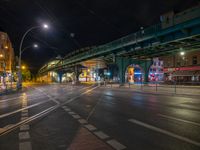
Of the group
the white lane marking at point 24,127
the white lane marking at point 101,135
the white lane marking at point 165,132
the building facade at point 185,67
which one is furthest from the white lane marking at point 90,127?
the building facade at point 185,67

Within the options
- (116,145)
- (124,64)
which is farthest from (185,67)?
(116,145)

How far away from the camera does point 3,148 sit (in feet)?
15.0

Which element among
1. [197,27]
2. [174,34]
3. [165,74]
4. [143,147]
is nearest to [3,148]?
[143,147]

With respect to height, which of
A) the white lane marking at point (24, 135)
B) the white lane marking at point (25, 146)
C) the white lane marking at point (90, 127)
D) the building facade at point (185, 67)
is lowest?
the white lane marking at point (90, 127)

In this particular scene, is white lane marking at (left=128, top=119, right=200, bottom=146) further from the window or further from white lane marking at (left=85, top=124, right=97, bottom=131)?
the window

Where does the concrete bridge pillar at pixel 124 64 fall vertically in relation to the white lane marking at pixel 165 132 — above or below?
above

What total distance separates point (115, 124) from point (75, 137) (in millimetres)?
1931

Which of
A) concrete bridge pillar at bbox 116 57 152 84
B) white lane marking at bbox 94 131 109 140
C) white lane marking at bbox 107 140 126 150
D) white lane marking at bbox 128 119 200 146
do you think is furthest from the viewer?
concrete bridge pillar at bbox 116 57 152 84

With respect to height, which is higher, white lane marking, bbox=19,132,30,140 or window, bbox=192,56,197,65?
window, bbox=192,56,197,65

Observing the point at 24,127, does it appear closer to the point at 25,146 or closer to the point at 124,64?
the point at 25,146

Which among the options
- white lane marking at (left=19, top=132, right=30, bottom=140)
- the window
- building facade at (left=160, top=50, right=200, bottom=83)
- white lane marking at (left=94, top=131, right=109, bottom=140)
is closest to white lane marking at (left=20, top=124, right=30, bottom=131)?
white lane marking at (left=19, top=132, right=30, bottom=140)

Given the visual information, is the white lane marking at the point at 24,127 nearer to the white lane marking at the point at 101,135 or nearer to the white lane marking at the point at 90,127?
the white lane marking at the point at 90,127

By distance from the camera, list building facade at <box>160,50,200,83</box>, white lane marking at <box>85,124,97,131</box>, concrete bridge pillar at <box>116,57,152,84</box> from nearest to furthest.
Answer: white lane marking at <box>85,124,97,131</box>, concrete bridge pillar at <box>116,57,152,84</box>, building facade at <box>160,50,200,83</box>

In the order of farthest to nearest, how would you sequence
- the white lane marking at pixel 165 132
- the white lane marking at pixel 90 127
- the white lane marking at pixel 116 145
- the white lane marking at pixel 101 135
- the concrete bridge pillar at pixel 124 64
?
1. the concrete bridge pillar at pixel 124 64
2. the white lane marking at pixel 90 127
3. the white lane marking at pixel 101 135
4. the white lane marking at pixel 165 132
5. the white lane marking at pixel 116 145
